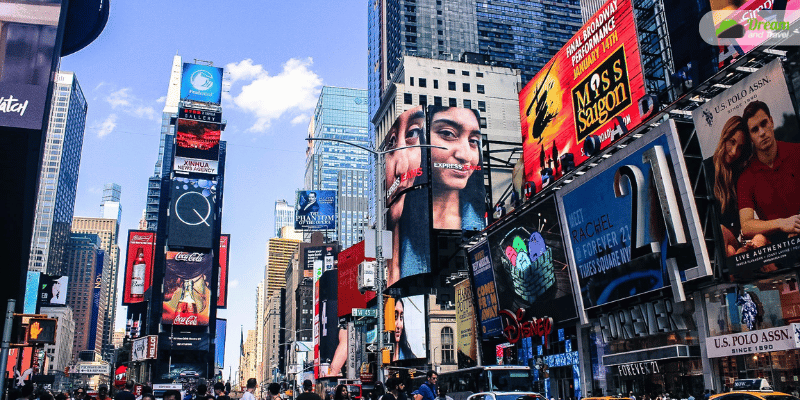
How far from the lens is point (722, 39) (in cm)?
3356

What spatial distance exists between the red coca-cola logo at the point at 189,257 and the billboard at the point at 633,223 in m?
91.4

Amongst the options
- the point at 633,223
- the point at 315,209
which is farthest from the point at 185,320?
the point at 633,223

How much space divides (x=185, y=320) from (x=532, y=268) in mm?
86964

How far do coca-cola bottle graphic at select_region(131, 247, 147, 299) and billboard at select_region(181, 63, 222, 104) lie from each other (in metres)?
34.5

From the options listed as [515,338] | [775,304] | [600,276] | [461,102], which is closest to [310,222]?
[461,102]

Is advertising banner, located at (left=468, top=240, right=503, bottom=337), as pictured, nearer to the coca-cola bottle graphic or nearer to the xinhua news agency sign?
the xinhua news agency sign

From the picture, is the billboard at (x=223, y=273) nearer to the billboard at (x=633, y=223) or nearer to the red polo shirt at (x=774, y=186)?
the billboard at (x=633, y=223)

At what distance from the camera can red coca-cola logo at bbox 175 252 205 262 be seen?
117438 mm

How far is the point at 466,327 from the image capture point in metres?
58.9

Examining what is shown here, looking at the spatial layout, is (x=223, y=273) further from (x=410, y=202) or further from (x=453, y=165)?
(x=453, y=165)

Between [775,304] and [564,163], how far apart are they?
15634 millimetres

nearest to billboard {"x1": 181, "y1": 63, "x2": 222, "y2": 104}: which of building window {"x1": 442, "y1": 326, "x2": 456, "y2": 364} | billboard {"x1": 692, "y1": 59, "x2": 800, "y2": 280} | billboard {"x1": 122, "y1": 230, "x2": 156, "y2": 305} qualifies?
billboard {"x1": 122, "y1": 230, "x2": 156, "y2": 305}

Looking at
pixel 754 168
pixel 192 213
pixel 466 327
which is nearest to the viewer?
pixel 754 168

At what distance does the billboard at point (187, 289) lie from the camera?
11575 centimetres
